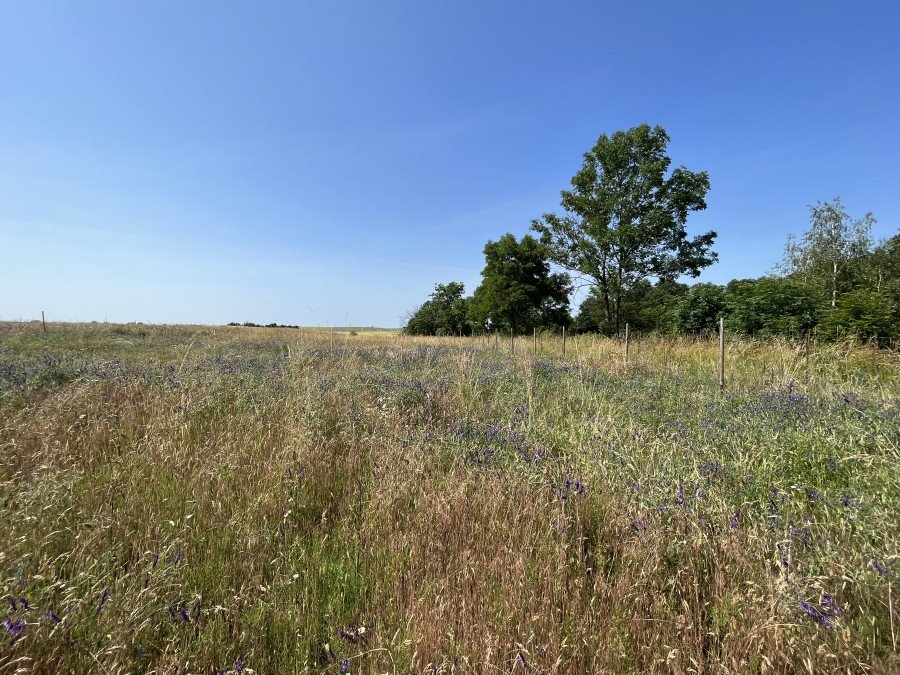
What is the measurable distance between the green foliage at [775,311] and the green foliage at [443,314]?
35231mm

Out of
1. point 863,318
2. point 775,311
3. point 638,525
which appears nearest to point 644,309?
point 775,311

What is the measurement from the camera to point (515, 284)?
36000 mm

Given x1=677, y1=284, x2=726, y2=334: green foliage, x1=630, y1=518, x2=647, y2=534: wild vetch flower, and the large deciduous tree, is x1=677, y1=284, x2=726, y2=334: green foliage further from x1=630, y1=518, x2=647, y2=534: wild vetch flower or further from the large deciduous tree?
x1=630, y1=518, x2=647, y2=534: wild vetch flower

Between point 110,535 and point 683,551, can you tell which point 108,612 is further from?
point 683,551

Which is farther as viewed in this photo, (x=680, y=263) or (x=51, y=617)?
(x=680, y=263)

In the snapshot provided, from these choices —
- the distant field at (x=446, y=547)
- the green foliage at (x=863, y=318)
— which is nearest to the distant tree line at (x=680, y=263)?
the green foliage at (x=863, y=318)

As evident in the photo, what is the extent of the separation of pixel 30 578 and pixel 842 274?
1724 inches

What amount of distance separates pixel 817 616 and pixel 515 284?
35613 millimetres

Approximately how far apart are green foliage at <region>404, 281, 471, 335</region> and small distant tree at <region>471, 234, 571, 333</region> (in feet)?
45.2

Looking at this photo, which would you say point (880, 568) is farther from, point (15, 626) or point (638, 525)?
point (15, 626)

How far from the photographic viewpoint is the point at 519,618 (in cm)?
160

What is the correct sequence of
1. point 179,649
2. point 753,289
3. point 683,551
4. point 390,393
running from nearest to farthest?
point 179,649
point 683,551
point 390,393
point 753,289

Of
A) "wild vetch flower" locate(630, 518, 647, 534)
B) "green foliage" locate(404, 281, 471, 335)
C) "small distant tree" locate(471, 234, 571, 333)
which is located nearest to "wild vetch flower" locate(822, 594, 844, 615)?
"wild vetch flower" locate(630, 518, 647, 534)

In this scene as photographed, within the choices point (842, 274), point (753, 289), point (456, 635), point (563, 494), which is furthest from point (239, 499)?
point (842, 274)
